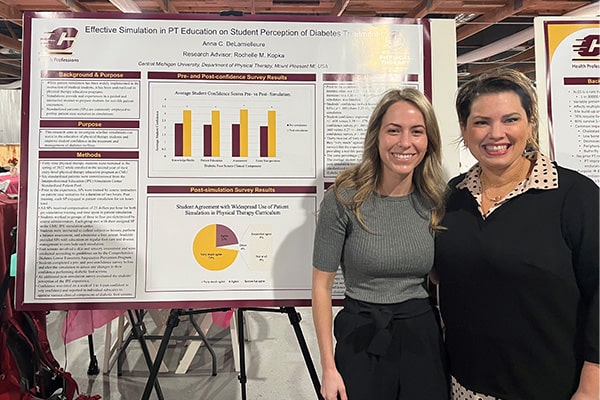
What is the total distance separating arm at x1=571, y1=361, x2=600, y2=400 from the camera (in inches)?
41.9

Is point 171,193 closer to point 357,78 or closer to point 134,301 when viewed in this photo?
point 134,301

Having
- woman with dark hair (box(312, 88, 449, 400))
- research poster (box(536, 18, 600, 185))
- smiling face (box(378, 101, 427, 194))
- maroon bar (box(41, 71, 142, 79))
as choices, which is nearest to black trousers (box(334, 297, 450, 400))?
woman with dark hair (box(312, 88, 449, 400))

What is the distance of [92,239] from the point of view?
1.67m

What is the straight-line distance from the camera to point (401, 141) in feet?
4.13

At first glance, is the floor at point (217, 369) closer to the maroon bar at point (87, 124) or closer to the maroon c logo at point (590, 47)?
the maroon bar at point (87, 124)

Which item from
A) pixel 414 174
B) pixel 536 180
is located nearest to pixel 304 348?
pixel 414 174

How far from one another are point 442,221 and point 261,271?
760 mm

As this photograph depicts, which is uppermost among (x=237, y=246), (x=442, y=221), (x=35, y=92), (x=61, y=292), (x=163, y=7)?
(x=163, y=7)

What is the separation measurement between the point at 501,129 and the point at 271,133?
0.88 m

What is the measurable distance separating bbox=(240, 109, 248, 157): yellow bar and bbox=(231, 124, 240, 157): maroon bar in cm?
1

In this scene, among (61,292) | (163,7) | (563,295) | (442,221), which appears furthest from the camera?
(163,7)

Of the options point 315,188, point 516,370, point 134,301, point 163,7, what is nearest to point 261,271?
point 315,188

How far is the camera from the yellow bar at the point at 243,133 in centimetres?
171

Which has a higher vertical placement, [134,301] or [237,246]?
[237,246]
